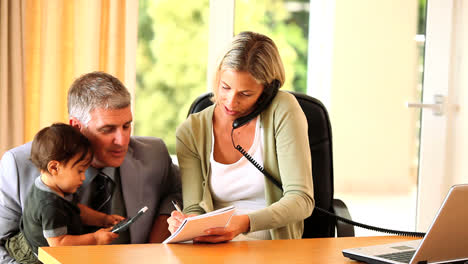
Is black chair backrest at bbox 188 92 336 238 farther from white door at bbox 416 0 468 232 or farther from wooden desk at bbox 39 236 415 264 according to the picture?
white door at bbox 416 0 468 232

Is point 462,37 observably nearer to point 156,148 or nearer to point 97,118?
point 156,148

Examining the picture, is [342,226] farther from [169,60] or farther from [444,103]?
[169,60]

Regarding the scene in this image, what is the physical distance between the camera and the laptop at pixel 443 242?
1363mm

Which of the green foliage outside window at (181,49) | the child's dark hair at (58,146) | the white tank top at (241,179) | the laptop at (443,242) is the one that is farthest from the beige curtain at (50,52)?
the laptop at (443,242)

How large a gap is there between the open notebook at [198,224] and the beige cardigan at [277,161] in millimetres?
369

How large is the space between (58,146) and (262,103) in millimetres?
697

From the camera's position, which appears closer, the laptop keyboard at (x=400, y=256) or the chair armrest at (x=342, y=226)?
the laptop keyboard at (x=400, y=256)

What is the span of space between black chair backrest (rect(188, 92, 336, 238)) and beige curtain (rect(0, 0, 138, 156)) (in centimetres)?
111

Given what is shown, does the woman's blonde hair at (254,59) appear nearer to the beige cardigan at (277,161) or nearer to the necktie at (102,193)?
the beige cardigan at (277,161)

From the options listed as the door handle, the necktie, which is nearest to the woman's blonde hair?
the necktie

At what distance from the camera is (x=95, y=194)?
6.87ft

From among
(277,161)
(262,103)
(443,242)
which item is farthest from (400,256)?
(262,103)

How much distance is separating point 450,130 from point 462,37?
47 cm

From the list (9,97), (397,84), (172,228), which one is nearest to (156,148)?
(172,228)
